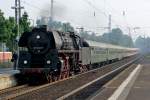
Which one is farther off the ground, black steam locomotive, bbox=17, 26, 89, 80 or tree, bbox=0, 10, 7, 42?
tree, bbox=0, 10, 7, 42

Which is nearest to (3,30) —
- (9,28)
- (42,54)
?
(9,28)

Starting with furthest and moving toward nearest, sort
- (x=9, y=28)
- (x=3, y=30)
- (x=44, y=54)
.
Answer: (x=9, y=28) < (x=3, y=30) < (x=44, y=54)

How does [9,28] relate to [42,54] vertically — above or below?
above

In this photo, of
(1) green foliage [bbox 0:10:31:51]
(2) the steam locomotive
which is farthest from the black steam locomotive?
(1) green foliage [bbox 0:10:31:51]

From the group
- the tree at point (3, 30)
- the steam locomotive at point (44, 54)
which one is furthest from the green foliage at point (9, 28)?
the steam locomotive at point (44, 54)

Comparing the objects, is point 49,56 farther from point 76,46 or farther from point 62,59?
point 76,46

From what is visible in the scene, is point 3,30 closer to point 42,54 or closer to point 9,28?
point 9,28

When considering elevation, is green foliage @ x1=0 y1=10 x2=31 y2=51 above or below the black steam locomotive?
above

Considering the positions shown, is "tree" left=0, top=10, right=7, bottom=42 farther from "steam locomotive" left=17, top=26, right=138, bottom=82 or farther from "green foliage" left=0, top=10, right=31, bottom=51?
"steam locomotive" left=17, top=26, right=138, bottom=82

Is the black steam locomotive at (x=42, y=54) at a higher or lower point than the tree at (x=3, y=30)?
lower

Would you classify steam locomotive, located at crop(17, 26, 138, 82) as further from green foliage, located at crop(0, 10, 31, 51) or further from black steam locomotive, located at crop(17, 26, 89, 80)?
green foliage, located at crop(0, 10, 31, 51)

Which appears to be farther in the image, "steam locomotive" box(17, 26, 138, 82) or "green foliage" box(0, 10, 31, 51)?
"green foliage" box(0, 10, 31, 51)

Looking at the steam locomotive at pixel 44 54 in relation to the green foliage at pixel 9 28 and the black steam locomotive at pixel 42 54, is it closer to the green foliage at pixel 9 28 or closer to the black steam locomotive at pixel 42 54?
the black steam locomotive at pixel 42 54

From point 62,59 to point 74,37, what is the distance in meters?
5.61
